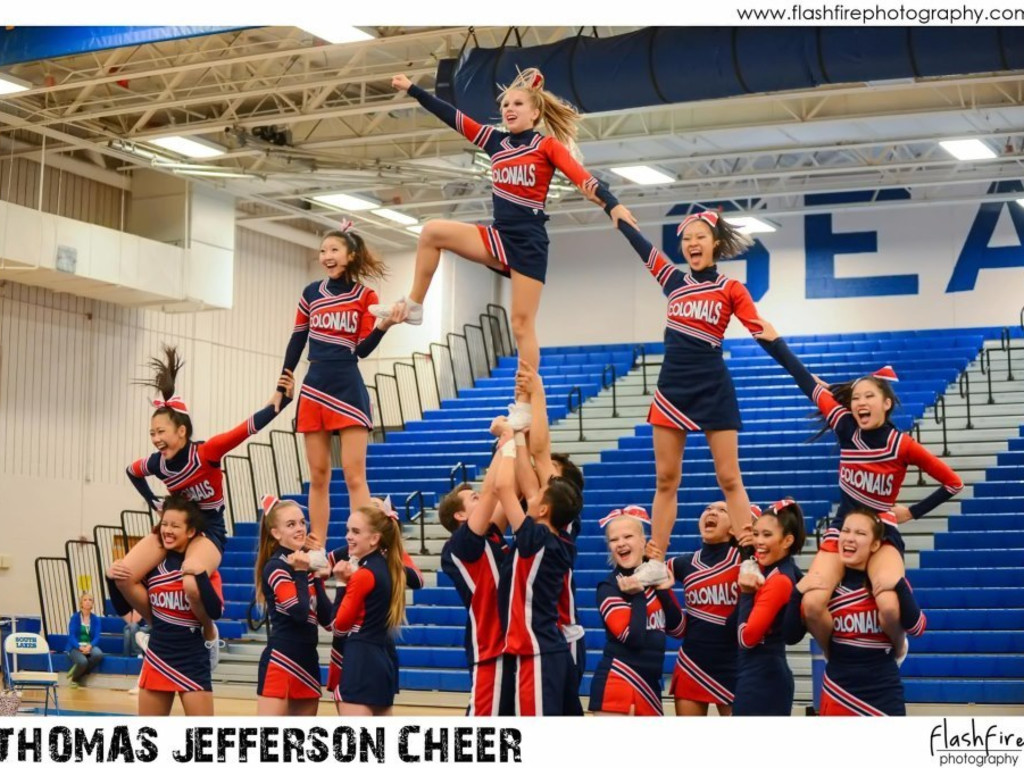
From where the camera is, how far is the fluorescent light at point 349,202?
18.8m

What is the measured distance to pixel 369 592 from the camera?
6.44 m

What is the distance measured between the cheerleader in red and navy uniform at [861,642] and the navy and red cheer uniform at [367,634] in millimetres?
2024

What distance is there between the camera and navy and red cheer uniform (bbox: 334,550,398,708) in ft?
21.1

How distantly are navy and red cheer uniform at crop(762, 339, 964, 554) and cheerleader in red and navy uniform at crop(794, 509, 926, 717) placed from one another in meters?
0.56

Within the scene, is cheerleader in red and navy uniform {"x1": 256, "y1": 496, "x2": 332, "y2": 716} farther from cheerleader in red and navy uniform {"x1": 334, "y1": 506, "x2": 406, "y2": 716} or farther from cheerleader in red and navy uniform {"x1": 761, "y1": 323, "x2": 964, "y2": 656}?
cheerleader in red and navy uniform {"x1": 761, "y1": 323, "x2": 964, "y2": 656}

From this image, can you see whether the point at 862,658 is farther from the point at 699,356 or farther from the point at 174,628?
the point at 174,628

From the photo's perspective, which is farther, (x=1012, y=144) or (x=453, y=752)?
(x=1012, y=144)

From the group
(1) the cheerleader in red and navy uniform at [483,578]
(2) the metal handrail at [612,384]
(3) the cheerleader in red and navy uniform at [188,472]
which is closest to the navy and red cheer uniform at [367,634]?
(1) the cheerleader in red and navy uniform at [483,578]

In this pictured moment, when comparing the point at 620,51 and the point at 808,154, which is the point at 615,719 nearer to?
the point at 620,51

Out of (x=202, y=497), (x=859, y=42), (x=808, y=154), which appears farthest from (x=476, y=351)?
(x=202, y=497)

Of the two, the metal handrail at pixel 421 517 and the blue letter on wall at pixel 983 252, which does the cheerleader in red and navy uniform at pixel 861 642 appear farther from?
the blue letter on wall at pixel 983 252

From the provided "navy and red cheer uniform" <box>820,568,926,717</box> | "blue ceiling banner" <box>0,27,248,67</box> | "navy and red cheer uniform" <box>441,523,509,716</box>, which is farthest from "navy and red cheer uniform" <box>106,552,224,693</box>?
"blue ceiling banner" <box>0,27,248,67</box>
